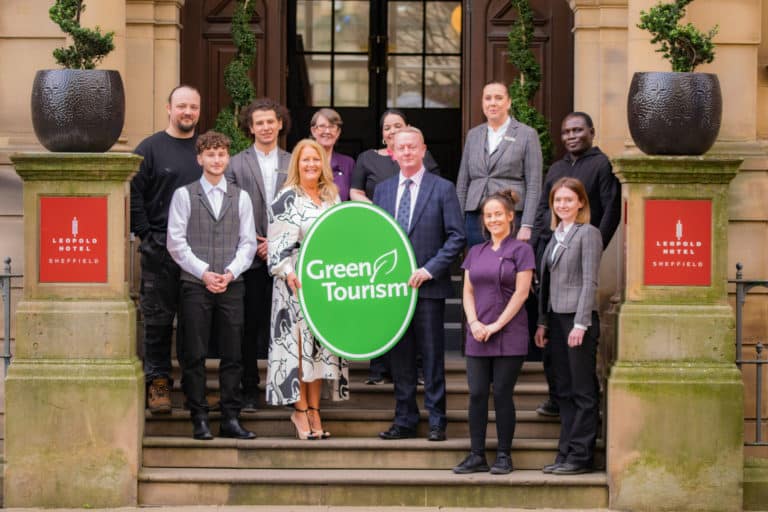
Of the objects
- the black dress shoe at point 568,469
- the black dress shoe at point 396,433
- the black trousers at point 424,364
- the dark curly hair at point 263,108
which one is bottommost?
the black dress shoe at point 568,469

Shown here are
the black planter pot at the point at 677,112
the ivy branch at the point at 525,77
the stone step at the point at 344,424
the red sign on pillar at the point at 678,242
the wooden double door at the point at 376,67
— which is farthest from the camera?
the wooden double door at the point at 376,67

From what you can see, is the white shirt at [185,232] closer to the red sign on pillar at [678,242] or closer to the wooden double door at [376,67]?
the red sign on pillar at [678,242]

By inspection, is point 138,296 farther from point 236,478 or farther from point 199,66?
point 199,66

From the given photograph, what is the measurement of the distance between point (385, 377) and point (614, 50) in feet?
10.3

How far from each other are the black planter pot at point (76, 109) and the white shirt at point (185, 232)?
600 millimetres

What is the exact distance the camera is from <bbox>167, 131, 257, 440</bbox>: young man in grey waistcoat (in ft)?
29.4

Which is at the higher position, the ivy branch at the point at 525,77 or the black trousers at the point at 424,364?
the ivy branch at the point at 525,77

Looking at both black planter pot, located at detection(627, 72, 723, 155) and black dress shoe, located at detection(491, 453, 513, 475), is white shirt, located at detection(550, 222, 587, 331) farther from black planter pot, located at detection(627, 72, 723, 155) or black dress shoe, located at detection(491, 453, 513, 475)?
black dress shoe, located at detection(491, 453, 513, 475)

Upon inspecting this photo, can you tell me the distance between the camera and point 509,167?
9.49 metres

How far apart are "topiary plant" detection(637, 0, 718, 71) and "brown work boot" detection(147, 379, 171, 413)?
3.86 meters

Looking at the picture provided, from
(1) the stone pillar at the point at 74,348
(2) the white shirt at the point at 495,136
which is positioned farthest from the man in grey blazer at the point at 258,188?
(2) the white shirt at the point at 495,136

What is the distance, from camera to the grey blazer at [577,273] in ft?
28.3

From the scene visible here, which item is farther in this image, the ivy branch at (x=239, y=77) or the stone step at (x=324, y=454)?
the ivy branch at (x=239, y=77)

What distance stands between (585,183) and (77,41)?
3349mm
